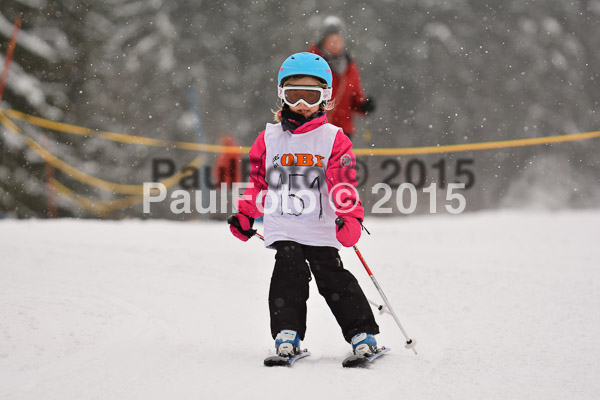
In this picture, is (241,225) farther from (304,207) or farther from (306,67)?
(306,67)

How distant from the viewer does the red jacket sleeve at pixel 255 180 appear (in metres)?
4.04

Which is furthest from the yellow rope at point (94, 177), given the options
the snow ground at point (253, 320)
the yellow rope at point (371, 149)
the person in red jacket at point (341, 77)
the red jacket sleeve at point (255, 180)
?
the red jacket sleeve at point (255, 180)

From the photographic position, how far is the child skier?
12.8 feet

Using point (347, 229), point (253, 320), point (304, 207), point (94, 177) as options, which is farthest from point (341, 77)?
point (94, 177)

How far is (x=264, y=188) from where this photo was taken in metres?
4.13

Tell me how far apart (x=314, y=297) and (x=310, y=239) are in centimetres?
191

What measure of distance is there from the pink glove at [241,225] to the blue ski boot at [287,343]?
569 mm

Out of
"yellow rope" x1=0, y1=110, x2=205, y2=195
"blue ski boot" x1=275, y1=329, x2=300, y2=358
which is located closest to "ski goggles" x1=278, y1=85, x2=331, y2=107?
"blue ski boot" x1=275, y1=329, x2=300, y2=358

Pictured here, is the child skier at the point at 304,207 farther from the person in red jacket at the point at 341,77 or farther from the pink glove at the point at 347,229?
the person in red jacket at the point at 341,77

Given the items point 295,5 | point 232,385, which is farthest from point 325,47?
point 295,5

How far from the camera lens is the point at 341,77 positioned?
7691 millimetres

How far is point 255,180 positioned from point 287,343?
3.00ft

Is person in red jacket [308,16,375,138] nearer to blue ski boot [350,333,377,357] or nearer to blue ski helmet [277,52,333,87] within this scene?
blue ski helmet [277,52,333,87]

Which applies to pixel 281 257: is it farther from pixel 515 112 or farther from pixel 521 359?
pixel 515 112
